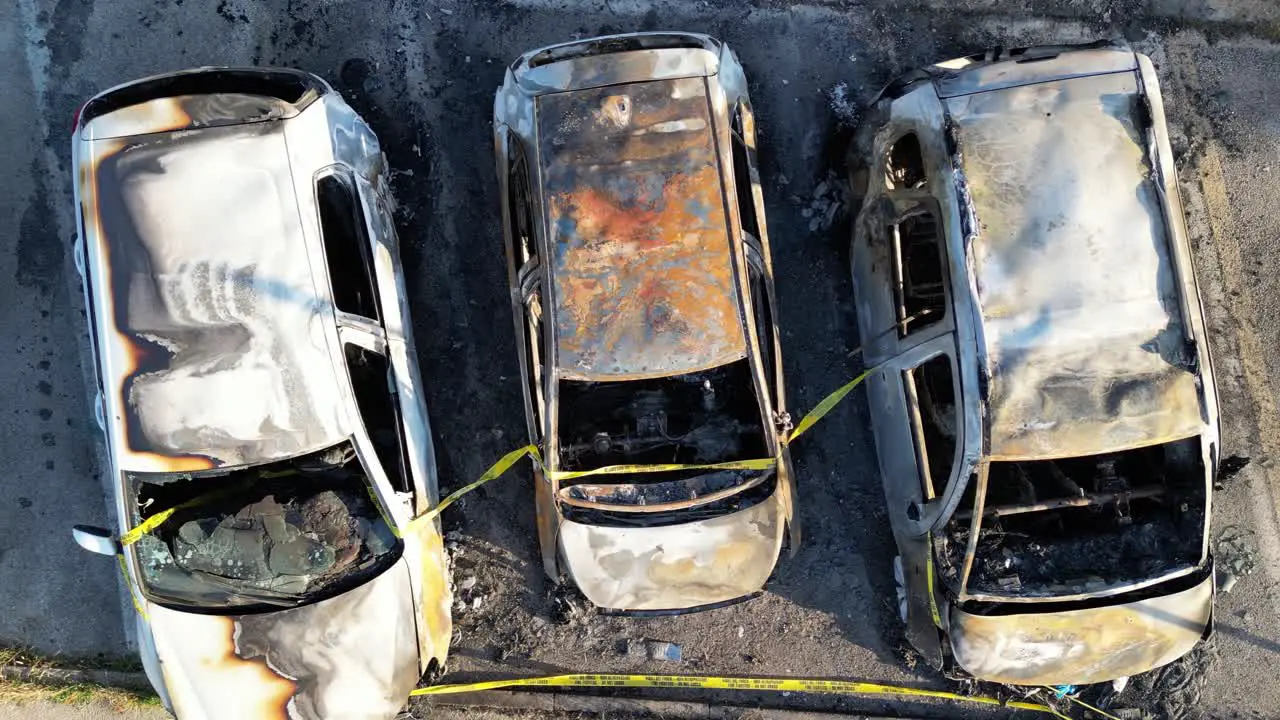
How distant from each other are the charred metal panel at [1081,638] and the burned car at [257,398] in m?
3.11

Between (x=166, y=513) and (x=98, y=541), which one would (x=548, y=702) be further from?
(x=98, y=541)

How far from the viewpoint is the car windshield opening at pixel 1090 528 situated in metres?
4.29

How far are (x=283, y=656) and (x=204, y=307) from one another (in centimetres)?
188

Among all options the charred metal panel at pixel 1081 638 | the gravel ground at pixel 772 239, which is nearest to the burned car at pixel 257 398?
the gravel ground at pixel 772 239

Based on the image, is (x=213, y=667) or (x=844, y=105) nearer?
(x=213, y=667)

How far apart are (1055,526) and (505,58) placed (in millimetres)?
4535

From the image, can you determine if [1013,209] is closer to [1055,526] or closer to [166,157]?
[1055,526]

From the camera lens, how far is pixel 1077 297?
387 cm

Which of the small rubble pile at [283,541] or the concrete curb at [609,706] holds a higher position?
the small rubble pile at [283,541]

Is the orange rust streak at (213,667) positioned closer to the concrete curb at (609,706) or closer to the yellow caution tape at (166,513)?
the yellow caution tape at (166,513)

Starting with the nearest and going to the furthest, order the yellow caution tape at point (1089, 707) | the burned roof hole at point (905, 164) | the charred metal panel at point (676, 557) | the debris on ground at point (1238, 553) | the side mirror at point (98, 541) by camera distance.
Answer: the side mirror at point (98, 541), the charred metal panel at point (676, 557), the burned roof hole at point (905, 164), the yellow caution tape at point (1089, 707), the debris on ground at point (1238, 553)

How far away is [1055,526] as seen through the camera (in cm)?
461

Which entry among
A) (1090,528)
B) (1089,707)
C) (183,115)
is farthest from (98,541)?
(1089,707)

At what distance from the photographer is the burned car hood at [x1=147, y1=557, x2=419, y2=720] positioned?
13.7 feet
